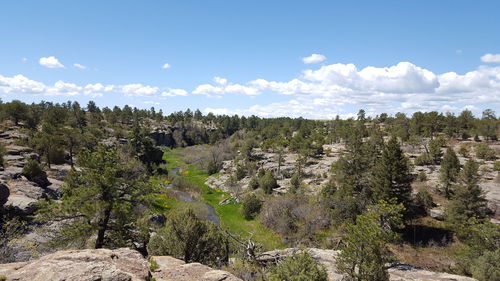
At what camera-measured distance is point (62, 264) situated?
1095cm

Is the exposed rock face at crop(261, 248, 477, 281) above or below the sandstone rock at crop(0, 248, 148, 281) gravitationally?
below

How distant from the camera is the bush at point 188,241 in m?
27.9

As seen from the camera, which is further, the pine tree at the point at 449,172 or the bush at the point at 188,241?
the pine tree at the point at 449,172

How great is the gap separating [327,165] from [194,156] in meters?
70.5

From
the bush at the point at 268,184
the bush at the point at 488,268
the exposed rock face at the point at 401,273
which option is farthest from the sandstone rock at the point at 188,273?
the bush at the point at 268,184

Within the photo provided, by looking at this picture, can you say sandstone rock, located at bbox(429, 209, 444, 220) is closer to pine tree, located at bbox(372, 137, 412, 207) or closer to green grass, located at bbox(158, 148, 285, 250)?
pine tree, located at bbox(372, 137, 412, 207)

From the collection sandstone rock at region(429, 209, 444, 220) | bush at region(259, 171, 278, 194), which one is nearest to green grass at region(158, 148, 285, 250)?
bush at region(259, 171, 278, 194)

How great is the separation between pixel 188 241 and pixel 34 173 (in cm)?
3637

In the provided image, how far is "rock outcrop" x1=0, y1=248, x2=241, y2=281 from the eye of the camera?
10.2 m

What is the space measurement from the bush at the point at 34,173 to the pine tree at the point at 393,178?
5707cm

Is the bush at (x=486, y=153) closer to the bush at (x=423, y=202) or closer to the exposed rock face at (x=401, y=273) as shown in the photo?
the bush at (x=423, y=202)

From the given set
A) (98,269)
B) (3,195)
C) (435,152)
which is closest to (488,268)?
(98,269)

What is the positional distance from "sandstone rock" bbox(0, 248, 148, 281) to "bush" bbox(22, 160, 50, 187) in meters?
45.0

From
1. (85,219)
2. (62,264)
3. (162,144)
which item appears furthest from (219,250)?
(162,144)
